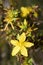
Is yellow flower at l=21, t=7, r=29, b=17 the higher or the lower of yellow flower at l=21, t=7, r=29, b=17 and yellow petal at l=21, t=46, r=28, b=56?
the higher

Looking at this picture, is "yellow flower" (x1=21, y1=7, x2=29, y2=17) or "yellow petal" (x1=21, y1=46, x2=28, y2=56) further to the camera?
"yellow flower" (x1=21, y1=7, x2=29, y2=17)

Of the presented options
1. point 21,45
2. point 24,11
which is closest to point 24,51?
point 21,45

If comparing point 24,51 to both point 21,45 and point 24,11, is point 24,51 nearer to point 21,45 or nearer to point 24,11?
point 21,45

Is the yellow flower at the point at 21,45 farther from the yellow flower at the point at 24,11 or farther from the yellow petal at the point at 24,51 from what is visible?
the yellow flower at the point at 24,11

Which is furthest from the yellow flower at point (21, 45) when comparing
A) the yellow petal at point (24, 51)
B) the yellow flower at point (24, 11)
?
the yellow flower at point (24, 11)

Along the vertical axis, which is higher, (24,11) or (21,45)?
(24,11)

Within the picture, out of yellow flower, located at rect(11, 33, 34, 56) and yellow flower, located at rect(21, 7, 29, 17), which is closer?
yellow flower, located at rect(11, 33, 34, 56)

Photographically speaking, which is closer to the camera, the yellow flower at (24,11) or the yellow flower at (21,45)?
the yellow flower at (21,45)

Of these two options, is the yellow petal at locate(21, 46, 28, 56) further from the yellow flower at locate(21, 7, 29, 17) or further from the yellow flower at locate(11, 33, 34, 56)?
the yellow flower at locate(21, 7, 29, 17)

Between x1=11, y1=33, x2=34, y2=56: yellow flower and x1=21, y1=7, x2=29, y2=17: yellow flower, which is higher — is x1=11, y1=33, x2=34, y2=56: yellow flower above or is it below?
below

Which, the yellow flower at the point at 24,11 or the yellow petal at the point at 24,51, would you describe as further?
the yellow flower at the point at 24,11

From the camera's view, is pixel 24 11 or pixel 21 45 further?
pixel 24 11

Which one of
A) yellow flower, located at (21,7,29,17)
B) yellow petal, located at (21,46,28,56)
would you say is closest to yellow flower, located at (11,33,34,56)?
yellow petal, located at (21,46,28,56)

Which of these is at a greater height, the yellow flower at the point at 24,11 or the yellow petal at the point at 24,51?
the yellow flower at the point at 24,11
